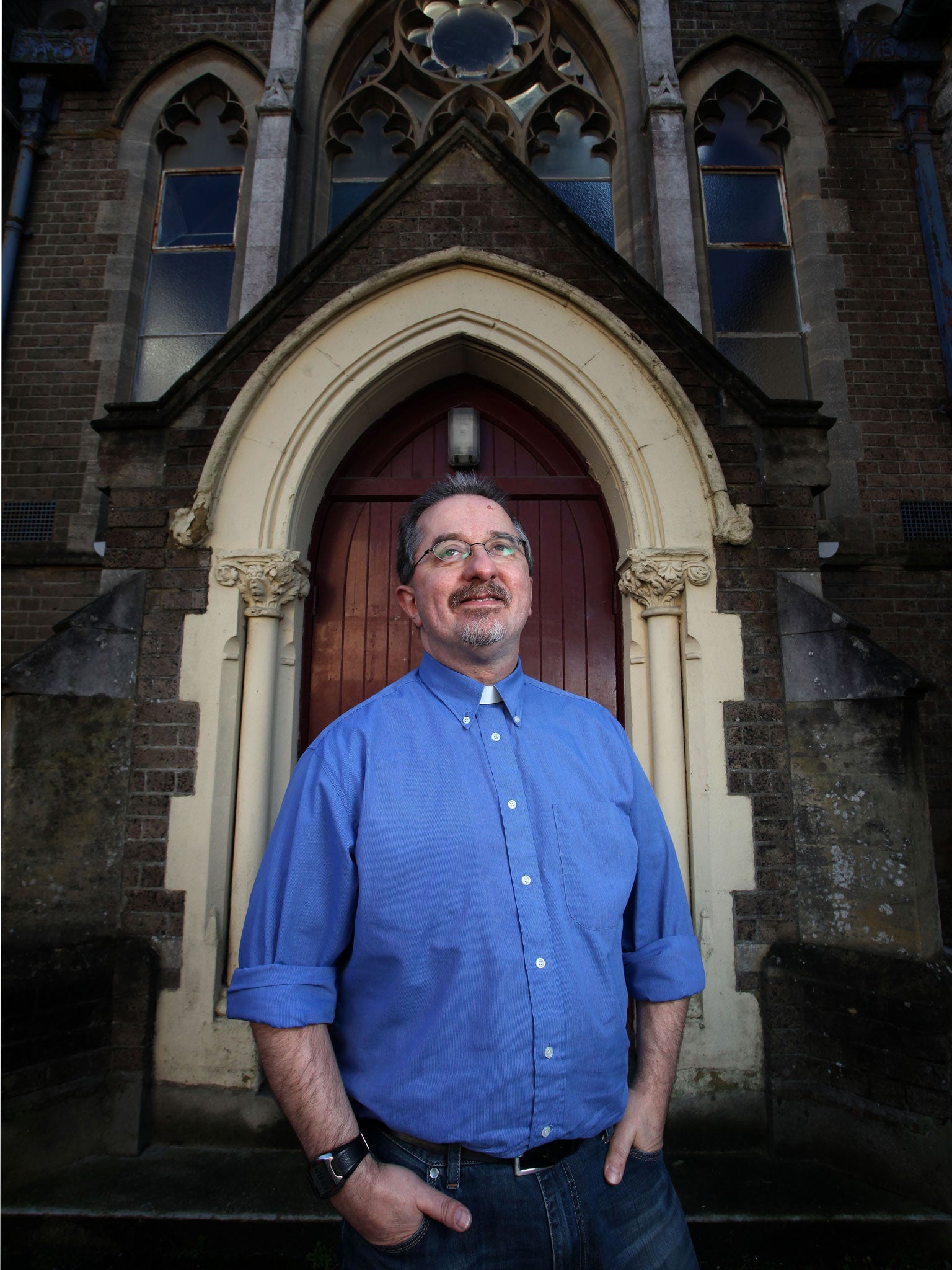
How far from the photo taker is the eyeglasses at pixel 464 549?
178 centimetres

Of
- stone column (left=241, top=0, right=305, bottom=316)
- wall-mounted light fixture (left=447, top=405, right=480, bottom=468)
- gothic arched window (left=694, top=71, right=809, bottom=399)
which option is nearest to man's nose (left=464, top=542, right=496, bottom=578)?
wall-mounted light fixture (left=447, top=405, right=480, bottom=468)

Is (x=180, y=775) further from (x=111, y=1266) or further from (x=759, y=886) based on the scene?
(x=759, y=886)

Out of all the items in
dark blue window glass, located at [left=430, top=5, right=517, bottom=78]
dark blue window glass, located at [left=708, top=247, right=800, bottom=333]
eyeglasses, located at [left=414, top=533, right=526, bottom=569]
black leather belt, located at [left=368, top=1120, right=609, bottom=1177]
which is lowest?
black leather belt, located at [left=368, top=1120, right=609, bottom=1177]

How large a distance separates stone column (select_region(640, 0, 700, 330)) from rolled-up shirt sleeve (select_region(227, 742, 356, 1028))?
214 inches

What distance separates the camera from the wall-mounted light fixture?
4047mm

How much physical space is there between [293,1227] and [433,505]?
2.71 meters

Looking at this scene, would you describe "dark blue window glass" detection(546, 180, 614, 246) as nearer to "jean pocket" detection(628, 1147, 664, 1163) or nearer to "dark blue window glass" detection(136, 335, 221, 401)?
"dark blue window glass" detection(136, 335, 221, 401)

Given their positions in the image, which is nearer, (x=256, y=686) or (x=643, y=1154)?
(x=643, y=1154)

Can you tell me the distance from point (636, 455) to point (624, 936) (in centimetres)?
259

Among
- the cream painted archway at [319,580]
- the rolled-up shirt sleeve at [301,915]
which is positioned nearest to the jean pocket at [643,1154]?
the rolled-up shirt sleeve at [301,915]

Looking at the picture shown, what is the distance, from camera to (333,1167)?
4.23ft

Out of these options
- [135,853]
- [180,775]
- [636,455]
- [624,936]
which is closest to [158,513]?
[180,775]

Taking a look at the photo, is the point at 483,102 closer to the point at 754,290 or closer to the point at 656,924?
the point at 754,290

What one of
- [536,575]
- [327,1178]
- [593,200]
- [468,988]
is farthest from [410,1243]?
[593,200]
